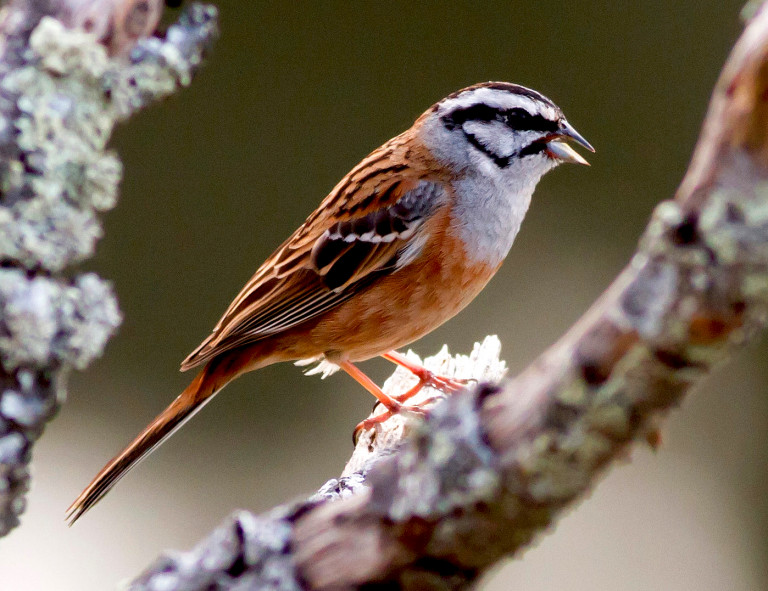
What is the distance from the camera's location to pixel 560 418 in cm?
66

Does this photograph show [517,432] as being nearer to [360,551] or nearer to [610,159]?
[360,551]

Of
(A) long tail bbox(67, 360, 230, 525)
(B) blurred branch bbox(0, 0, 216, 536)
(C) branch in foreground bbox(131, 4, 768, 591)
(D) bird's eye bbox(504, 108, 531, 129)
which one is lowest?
(C) branch in foreground bbox(131, 4, 768, 591)

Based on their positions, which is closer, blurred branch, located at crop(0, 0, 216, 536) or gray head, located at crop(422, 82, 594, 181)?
blurred branch, located at crop(0, 0, 216, 536)

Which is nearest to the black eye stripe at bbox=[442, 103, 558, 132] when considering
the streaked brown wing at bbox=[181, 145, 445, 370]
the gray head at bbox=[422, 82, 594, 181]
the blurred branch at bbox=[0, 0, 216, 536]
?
the gray head at bbox=[422, 82, 594, 181]

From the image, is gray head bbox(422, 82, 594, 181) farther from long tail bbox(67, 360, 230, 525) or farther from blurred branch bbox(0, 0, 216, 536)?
blurred branch bbox(0, 0, 216, 536)

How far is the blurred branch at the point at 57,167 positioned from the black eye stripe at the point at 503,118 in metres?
1.21

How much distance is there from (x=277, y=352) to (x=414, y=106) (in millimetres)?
1152

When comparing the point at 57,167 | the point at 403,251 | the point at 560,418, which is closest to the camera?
A: the point at 560,418

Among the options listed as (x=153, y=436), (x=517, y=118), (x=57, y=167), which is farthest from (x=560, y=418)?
(x=517, y=118)

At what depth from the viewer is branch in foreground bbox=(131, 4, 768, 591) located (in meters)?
0.58

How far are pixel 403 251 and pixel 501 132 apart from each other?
34 centimetres

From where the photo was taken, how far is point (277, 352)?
6.46ft

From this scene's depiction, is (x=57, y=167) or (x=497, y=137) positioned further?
(x=497, y=137)

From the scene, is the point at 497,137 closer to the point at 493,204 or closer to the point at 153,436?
the point at 493,204
